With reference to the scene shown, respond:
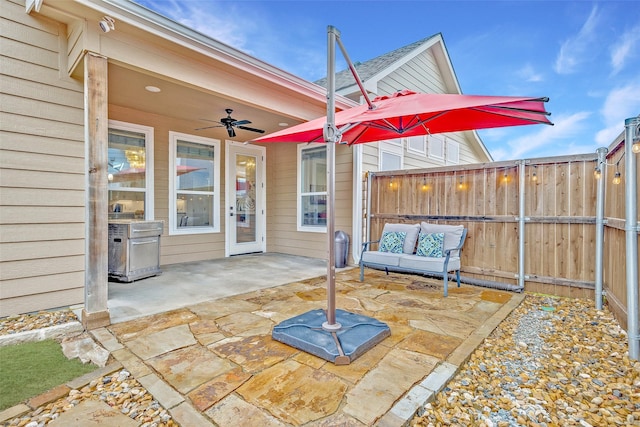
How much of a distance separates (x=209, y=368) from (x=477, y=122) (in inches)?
119

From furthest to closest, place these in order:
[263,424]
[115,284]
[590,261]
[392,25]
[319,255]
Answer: [392,25]
[319,255]
[115,284]
[590,261]
[263,424]

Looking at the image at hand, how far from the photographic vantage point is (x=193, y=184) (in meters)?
6.21

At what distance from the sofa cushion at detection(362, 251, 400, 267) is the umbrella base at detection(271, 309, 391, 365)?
1.82m

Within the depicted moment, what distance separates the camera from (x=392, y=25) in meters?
13.3

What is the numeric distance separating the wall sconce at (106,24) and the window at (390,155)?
4.62 meters

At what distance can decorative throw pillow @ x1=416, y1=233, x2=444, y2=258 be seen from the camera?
4520 millimetres

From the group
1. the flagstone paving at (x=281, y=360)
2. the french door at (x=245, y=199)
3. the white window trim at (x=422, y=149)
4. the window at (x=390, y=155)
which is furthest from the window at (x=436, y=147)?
the flagstone paving at (x=281, y=360)

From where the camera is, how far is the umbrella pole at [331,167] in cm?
238

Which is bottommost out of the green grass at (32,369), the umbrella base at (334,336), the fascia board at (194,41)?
the green grass at (32,369)

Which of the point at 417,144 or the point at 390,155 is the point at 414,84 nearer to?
the point at 417,144

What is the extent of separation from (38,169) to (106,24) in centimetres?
159

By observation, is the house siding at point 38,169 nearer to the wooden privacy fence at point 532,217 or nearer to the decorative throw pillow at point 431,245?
the decorative throw pillow at point 431,245

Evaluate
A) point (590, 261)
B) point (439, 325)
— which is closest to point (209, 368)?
point (439, 325)

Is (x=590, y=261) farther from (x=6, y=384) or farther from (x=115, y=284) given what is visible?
(x=115, y=284)
